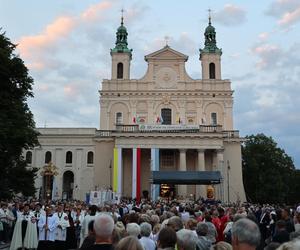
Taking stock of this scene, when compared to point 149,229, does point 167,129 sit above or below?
above

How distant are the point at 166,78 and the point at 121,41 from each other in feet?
30.9

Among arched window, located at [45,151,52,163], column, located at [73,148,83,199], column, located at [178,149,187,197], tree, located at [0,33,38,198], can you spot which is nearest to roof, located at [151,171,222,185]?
column, located at [178,149,187,197]

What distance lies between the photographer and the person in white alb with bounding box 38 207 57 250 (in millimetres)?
14281

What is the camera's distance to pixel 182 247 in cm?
552

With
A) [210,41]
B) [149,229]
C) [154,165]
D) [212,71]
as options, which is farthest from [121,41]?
[149,229]

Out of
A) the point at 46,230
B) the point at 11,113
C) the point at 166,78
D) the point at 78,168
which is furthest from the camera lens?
the point at 78,168

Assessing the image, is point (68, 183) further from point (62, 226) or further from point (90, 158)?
point (62, 226)

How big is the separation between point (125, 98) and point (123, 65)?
4985mm

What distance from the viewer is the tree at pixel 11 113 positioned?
2625cm

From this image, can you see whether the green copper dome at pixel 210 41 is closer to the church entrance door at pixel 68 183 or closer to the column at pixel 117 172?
the column at pixel 117 172

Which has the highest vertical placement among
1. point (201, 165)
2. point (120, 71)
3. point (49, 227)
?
point (120, 71)

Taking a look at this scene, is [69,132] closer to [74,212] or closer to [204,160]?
[204,160]

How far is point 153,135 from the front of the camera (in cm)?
4425

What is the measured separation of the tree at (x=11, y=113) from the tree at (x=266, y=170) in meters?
37.7
